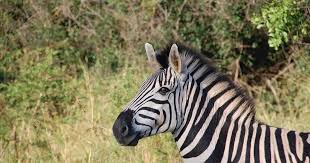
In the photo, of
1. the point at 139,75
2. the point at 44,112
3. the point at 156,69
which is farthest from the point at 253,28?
the point at 156,69

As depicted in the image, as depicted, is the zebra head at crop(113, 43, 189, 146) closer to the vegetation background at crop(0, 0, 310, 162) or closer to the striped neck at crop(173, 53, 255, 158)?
the striped neck at crop(173, 53, 255, 158)

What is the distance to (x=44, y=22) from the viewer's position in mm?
16484

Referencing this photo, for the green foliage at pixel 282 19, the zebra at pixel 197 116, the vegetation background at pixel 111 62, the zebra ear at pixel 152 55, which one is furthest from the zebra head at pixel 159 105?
the green foliage at pixel 282 19

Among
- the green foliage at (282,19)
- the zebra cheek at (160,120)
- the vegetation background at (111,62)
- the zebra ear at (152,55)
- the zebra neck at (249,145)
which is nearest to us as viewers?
the zebra neck at (249,145)

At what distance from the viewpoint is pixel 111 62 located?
15.4m

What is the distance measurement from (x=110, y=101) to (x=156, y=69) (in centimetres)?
440

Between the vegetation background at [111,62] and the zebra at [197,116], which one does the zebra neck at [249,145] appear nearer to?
the zebra at [197,116]

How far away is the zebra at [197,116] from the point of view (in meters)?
6.71

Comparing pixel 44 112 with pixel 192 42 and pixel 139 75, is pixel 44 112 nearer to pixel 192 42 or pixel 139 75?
pixel 139 75

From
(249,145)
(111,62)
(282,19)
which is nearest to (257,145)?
(249,145)

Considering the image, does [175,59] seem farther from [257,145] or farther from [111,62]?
[111,62]

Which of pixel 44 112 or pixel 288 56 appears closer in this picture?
pixel 44 112

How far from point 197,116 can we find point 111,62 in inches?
339

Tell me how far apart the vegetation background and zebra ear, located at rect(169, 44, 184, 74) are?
2.79 metres
